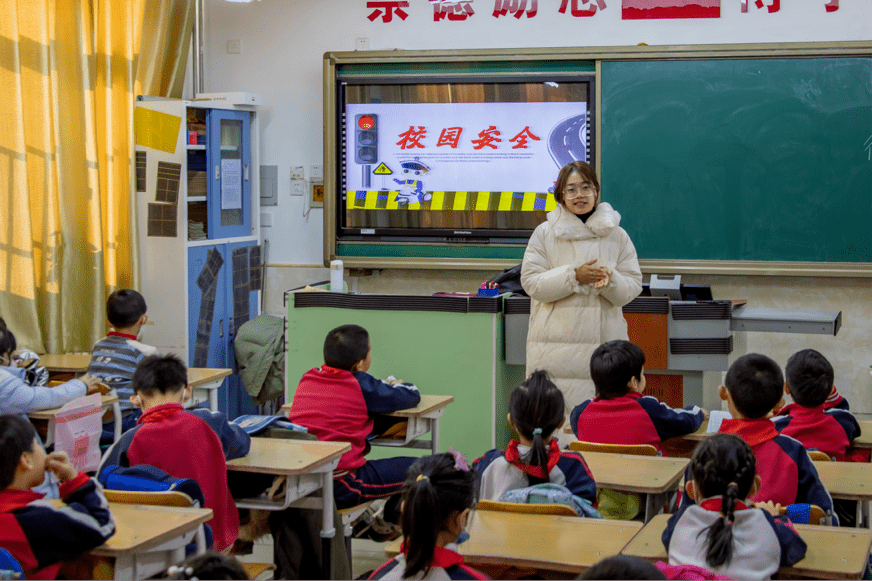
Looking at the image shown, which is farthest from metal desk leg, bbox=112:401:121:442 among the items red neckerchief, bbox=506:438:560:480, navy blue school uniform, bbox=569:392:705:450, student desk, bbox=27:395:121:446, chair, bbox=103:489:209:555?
red neckerchief, bbox=506:438:560:480

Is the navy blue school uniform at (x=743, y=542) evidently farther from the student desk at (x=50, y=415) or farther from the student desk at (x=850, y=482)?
the student desk at (x=50, y=415)

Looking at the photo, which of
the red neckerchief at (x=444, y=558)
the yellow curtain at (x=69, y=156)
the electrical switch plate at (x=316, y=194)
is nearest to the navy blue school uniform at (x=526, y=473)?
the red neckerchief at (x=444, y=558)

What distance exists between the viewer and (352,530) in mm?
3000

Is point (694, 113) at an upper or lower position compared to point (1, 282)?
upper

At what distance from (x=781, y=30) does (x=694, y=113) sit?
0.67 m

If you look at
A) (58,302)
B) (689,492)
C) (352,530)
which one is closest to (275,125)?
Result: (58,302)

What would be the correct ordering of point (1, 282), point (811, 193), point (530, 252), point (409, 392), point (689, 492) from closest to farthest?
point (689, 492) < point (409, 392) < point (530, 252) < point (1, 282) < point (811, 193)

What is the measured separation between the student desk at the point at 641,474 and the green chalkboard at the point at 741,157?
3.05 metres

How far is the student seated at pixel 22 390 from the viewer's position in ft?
10.2

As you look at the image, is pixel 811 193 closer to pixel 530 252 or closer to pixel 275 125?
pixel 530 252

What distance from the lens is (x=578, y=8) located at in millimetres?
5492

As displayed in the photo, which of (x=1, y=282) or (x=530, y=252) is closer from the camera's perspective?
(x=530, y=252)

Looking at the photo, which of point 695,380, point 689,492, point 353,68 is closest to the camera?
point 689,492

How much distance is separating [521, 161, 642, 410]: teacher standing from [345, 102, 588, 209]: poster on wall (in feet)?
6.18
